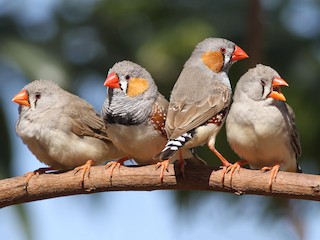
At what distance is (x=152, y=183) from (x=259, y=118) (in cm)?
67

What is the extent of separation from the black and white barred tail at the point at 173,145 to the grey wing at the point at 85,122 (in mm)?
985

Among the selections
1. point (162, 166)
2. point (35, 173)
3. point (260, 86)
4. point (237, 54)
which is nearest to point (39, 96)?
point (35, 173)

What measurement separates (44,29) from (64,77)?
2255 millimetres

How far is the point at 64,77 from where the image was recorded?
31.4 feet

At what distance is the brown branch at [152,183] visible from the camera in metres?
5.11

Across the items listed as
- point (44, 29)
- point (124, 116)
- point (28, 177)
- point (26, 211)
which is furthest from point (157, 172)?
point (44, 29)

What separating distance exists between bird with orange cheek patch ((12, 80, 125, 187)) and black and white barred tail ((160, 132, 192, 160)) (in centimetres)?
77

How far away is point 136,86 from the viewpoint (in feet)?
17.9

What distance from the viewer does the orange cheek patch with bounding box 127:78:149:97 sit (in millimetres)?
5434

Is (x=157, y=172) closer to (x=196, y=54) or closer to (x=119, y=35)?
(x=196, y=54)

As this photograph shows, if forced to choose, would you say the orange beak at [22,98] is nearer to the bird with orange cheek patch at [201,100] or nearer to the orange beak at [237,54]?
the bird with orange cheek patch at [201,100]

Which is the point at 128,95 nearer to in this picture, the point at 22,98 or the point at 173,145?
the point at 173,145

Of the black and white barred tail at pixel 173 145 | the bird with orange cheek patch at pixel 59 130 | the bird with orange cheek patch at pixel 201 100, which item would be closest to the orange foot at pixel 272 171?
the bird with orange cheek patch at pixel 201 100

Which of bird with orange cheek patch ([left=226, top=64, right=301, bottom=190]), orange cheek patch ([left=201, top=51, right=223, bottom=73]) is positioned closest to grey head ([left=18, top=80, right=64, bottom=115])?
orange cheek patch ([left=201, top=51, right=223, bottom=73])
